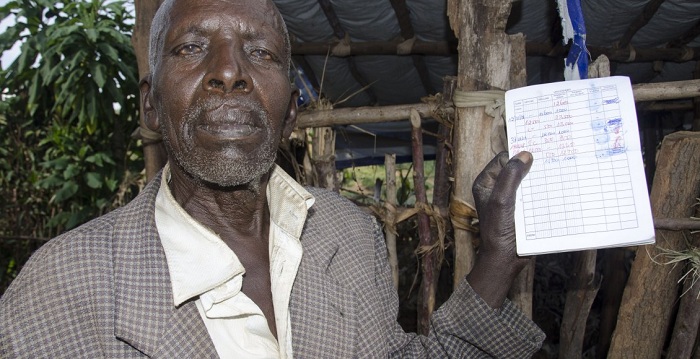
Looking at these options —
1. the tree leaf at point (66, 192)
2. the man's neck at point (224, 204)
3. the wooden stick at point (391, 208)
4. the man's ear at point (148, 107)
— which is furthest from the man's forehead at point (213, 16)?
the tree leaf at point (66, 192)

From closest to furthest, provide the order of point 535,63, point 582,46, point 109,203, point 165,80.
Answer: point 165,80
point 582,46
point 535,63
point 109,203

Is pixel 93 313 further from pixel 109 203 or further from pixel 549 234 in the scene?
pixel 109 203

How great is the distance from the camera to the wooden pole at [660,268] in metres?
1.91

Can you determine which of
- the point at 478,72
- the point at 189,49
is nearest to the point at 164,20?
the point at 189,49

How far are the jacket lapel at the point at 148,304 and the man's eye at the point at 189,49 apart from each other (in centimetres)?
41

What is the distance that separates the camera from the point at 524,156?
4.95 ft

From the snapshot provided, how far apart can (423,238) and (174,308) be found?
1217 mm

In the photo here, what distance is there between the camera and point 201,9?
4.87 ft

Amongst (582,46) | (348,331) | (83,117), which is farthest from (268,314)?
(83,117)

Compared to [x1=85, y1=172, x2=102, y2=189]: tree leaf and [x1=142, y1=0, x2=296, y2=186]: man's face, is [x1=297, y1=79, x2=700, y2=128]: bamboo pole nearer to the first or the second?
[x1=142, y1=0, x2=296, y2=186]: man's face

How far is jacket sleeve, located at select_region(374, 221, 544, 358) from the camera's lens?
158 centimetres

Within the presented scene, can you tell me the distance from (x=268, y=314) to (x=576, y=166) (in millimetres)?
833

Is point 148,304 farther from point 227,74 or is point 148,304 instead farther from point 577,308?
point 577,308

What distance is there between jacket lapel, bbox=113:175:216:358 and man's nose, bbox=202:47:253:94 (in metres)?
0.36
